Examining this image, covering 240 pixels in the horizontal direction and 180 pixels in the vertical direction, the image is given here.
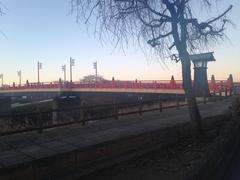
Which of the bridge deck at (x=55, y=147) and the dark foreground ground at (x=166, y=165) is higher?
the bridge deck at (x=55, y=147)

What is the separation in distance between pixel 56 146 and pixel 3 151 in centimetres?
132

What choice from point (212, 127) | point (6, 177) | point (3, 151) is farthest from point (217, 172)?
point (212, 127)

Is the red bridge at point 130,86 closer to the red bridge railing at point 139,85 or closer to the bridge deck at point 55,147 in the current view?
the red bridge railing at point 139,85

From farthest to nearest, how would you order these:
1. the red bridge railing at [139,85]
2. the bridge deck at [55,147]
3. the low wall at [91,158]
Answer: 1. the red bridge railing at [139,85]
2. the bridge deck at [55,147]
3. the low wall at [91,158]

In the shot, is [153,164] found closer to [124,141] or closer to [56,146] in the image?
[124,141]

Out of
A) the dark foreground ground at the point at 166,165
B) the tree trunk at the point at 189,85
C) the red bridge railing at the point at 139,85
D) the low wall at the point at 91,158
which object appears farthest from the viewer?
the red bridge railing at the point at 139,85

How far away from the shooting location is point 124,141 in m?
9.20

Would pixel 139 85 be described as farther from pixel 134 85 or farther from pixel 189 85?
pixel 189 85

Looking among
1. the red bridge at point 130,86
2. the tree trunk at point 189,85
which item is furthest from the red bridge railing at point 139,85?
the tree trunk at point 189,85

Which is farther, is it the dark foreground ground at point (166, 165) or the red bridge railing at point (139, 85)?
the red bridge railing at point (139, 85)

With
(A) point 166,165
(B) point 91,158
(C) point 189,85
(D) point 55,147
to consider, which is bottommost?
(A) point 166,165

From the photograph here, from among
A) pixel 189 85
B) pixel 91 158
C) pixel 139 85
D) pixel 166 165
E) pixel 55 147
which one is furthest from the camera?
pixel 139 85

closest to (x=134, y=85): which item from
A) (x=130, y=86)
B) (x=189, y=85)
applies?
(x=130, y=86)

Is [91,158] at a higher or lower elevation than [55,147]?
lower
